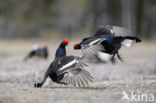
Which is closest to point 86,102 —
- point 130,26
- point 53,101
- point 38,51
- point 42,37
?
point 53,101

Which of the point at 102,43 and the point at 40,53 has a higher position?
the point at 40,53

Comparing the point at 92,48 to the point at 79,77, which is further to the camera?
the point at 92,48

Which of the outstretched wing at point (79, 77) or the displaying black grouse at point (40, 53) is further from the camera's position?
the displaying black grouse at point (40, 53)

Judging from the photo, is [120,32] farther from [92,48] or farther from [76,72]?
[76,72]

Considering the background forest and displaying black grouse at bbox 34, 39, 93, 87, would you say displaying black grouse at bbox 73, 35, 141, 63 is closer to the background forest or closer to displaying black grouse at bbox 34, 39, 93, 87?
displaying black grouse at bbox 34, 39, 93, 87

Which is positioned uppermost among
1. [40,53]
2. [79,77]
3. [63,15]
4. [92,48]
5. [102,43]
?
[63,15]

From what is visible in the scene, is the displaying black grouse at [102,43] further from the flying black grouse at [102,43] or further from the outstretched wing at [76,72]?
the outstretched wing at [76,72]

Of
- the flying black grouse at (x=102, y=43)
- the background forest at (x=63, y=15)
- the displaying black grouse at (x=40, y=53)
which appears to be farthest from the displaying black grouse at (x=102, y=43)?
the background forest at (x=63, y=15)

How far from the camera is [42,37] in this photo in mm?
40281

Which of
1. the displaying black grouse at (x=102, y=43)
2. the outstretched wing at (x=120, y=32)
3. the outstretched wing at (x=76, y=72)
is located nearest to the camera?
the outstretched wing at (x=76, y=72)

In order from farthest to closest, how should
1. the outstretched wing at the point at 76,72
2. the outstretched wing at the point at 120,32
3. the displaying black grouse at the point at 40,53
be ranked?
1. the displaying black grouse at the point at 40,53
2. the outstretched wing at the point at 120,32
3. the outstretched wing at the point at 76,72

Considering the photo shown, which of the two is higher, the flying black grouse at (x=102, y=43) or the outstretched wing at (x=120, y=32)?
the outstretched wing at (x=120, y=32)

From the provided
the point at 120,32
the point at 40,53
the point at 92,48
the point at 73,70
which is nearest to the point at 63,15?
the point at 40,53

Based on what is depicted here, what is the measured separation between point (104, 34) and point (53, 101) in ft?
12.6
